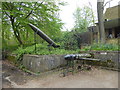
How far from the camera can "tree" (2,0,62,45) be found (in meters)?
7.89

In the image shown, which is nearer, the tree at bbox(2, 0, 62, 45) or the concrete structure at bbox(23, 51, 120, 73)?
the concrete structure at bbox(23, 51, 120, 73)

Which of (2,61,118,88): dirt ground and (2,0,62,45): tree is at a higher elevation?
(2,0,62,45): tree

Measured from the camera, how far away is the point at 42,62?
4.83 m

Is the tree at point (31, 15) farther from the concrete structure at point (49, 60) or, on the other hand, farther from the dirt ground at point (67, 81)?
the dirt ground at point (67, 81)

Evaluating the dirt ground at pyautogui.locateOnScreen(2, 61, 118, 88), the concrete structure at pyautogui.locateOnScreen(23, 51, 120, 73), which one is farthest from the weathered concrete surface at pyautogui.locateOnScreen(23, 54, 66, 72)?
the dirt ground at pyautogui.locateOnScreen(2, 61, 118, 88)

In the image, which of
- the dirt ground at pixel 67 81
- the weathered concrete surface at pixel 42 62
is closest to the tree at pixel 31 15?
the weathered concrete surface at pixel 42 62

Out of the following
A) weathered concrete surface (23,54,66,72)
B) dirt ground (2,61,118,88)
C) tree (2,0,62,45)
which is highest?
tree (2,0,62,45)

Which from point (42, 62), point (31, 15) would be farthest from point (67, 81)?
point (31, 15)

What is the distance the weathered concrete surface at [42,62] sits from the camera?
4797mm

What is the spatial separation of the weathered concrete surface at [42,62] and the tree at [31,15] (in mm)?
3517

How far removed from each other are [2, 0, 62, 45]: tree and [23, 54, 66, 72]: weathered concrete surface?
3.52 meters

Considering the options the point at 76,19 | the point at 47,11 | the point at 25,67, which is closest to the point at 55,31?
the point at 47,11

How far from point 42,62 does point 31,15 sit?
561cm

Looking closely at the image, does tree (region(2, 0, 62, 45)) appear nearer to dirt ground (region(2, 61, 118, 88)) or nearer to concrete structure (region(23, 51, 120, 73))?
concrete structure (region(23, 51, 120, 73))
